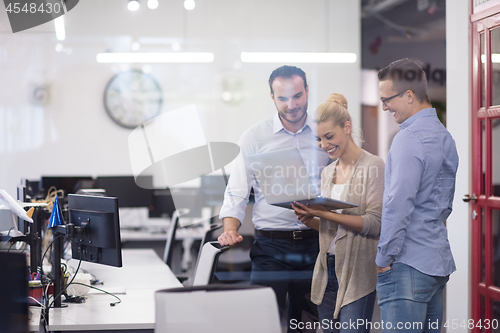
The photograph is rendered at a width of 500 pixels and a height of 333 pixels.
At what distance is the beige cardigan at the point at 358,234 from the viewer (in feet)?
8.16

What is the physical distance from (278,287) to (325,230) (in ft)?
1.55

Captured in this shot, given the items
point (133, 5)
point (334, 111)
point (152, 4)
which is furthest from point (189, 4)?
point (334, 111)

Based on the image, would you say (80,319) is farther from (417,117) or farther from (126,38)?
(417,117)

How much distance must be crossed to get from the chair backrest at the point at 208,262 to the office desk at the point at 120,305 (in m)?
0.19

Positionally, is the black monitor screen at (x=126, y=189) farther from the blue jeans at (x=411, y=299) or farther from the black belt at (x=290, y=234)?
the blue jeans at (x=411, y=299)

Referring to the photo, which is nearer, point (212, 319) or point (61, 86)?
point (212, 319)

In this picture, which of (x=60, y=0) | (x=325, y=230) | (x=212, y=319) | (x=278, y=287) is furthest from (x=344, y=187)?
(x=60, y=0)

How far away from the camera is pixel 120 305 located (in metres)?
2.13

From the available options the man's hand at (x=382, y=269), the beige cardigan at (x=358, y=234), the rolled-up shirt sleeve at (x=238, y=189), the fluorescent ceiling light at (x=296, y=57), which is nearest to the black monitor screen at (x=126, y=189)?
the rolled-up shirt sleeve at (x=238, y=189)

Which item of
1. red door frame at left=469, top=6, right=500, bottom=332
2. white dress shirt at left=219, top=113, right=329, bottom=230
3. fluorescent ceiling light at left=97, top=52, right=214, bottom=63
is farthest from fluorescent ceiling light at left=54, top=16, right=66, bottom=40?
red door frame at left=469, top=6, right=500, bottom=332

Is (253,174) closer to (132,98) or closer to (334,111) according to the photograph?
(334,111)

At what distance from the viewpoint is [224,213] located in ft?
9.01

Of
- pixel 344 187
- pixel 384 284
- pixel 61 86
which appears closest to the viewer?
pixel 384 284

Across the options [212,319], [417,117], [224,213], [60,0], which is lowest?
[212,319]
